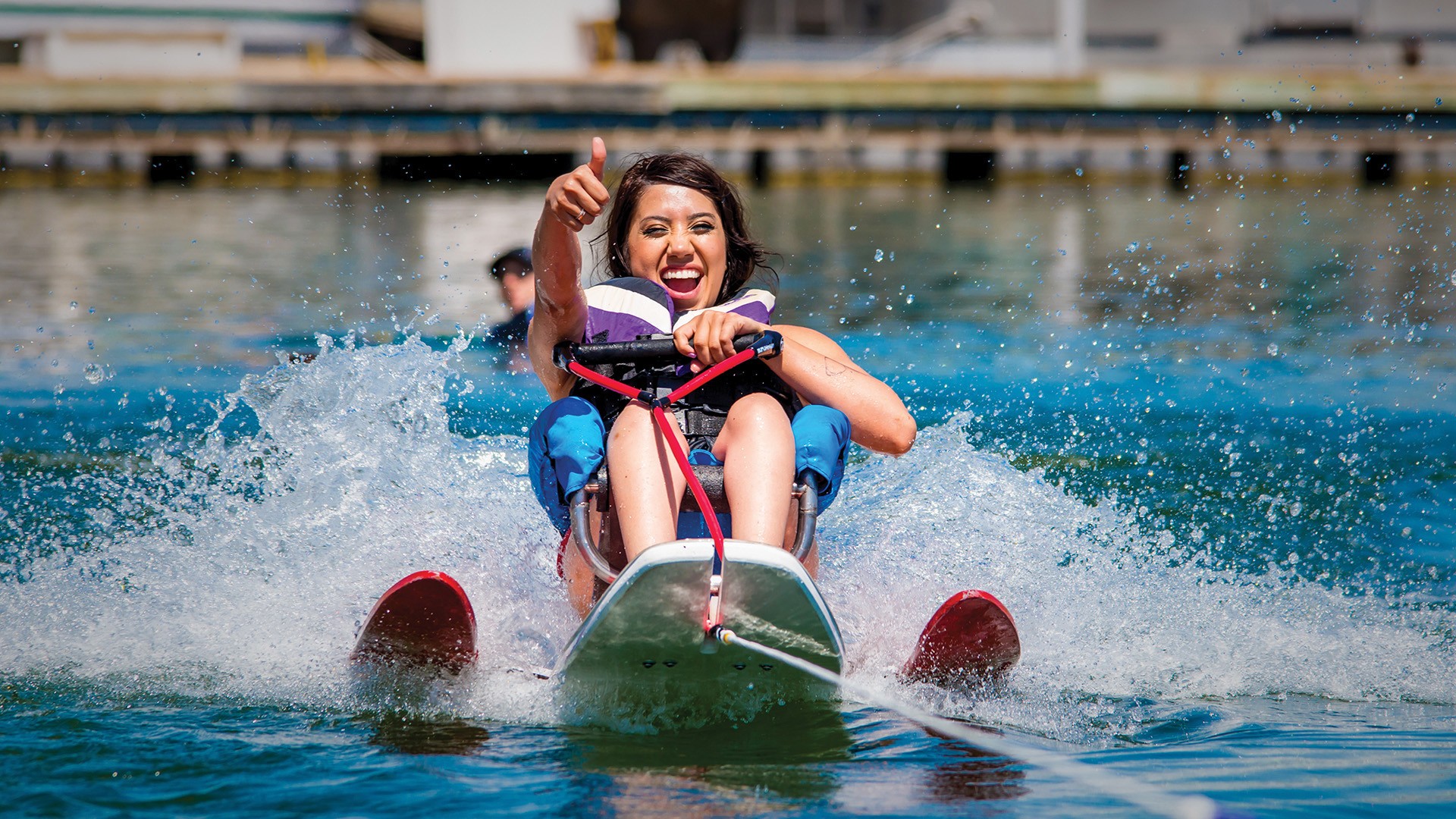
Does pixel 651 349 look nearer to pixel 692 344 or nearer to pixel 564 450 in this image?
pixel 692 344

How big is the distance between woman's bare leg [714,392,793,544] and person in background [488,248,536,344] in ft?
12.0

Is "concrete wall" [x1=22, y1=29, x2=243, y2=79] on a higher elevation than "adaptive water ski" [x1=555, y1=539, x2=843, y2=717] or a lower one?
higher

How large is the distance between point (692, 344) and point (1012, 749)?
114 centimetres

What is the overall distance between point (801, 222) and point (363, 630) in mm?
13913

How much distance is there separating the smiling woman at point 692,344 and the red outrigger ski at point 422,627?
0.34 meters

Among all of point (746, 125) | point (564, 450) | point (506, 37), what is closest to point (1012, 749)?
point (564, 450)

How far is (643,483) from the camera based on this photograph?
3.22m

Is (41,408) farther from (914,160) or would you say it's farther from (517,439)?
(914,160)

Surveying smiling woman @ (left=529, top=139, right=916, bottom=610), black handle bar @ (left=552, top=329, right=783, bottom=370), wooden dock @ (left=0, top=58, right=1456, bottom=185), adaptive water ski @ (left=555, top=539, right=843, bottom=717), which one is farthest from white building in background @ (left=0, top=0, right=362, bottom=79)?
adaptive water ski @ (left=555, top=539, right=843, bottom=717)

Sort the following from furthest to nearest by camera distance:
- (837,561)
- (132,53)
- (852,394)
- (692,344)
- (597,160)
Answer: (132,53)
(837,561)
(852,394)
(692,344)
(597,160)

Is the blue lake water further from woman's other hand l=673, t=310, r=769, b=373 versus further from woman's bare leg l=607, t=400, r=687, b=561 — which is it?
woman's other hand l=673, t=310, r=769, b=373

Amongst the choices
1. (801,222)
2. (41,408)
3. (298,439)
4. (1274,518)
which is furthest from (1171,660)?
(801,222)

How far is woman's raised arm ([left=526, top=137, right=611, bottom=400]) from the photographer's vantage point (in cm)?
314

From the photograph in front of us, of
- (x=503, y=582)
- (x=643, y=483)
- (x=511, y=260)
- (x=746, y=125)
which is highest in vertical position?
(x=746, y=125)
